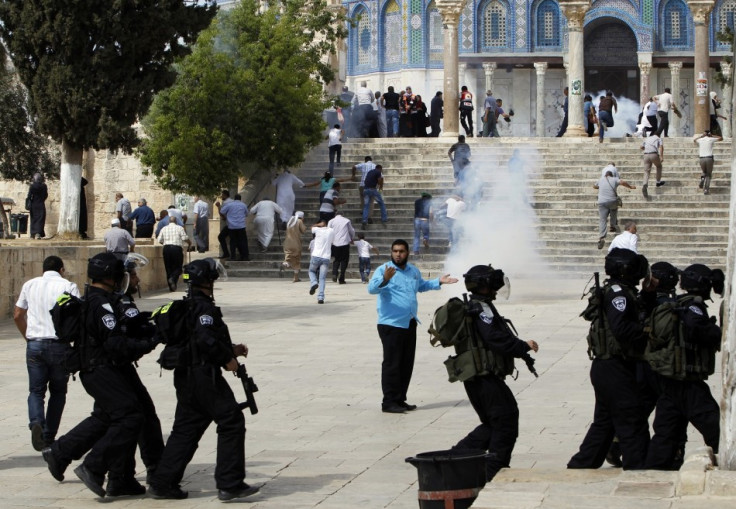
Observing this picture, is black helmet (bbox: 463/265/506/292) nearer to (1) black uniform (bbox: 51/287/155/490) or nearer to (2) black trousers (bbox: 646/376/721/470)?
(2) black trousers (bbox: 646/376/721/470)

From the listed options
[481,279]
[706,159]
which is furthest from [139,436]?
[706,159]

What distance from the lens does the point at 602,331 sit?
310 inches

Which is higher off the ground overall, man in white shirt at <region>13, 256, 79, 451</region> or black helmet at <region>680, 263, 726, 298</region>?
black helmet at <region>680, 263, 726, 298</region>

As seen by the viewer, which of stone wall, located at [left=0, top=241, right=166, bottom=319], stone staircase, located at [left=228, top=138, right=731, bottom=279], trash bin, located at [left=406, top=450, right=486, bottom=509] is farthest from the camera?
stone staircase, located at [left=228, top=138, right=731, bottom=279]

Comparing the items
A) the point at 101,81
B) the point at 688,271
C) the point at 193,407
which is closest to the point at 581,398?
the point at 688,271

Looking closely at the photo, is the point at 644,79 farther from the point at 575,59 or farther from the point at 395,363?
the point at 395,363

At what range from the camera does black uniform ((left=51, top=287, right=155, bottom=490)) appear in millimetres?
7863

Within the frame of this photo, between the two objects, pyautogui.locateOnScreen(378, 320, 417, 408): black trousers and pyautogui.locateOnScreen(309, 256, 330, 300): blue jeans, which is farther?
pyautogui.locateOnScreen(309, 256, 330, 300): blue jeans

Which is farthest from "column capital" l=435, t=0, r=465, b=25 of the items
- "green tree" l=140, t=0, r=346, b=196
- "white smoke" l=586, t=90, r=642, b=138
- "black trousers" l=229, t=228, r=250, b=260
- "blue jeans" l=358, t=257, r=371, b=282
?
"white smoke" l=586, t=90, r=642, b=138

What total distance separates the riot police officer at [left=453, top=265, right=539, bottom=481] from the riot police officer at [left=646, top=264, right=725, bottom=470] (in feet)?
2.58

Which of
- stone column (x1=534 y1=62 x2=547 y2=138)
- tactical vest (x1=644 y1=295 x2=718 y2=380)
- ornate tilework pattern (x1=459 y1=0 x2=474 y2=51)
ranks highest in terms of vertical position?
ornate tilework pattern (x1=459 y1=0 x2=474 y2=51)

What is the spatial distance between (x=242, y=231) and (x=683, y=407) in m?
17.9

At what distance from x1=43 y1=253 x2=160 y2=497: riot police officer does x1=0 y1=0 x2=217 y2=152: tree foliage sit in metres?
13.8

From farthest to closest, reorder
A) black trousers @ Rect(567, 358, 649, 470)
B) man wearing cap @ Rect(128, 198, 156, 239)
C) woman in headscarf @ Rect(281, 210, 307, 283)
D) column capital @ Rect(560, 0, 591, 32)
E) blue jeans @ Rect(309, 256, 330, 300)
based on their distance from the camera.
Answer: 1. column capital @ Rect(560, 0, 591, 32)
2. man wearing cap @ Rect(128, 198, 156, 239)
3. woman in headscarf @ Rect(281, 210, 307, 283)
4. blue jeans @ Rect(309, 256, 330, 300)
5. black trousers @ Rect(567, 358, 649, 470)
